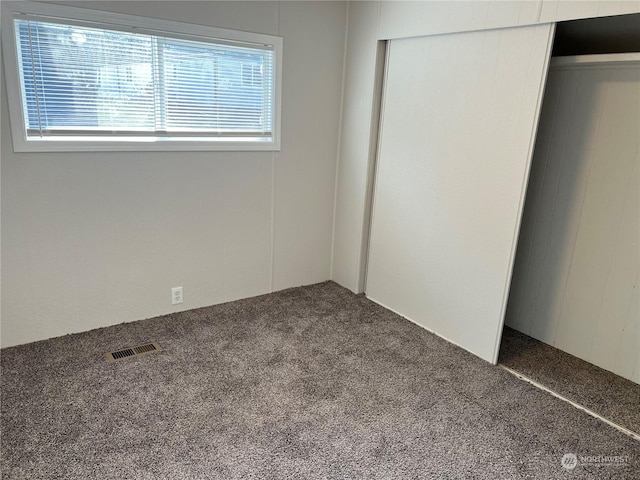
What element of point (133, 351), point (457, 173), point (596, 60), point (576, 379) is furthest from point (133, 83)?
point (576, 379)

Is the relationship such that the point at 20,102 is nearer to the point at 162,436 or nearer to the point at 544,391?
the point at 162,436

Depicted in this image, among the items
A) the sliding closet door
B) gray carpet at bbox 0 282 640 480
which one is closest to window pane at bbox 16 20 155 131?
gray carpet at bbox 0 282 640 480

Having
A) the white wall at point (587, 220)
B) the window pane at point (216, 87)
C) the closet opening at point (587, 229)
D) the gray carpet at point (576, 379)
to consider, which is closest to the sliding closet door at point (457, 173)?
the gray carpet at point (576, 379)

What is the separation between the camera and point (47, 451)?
189 cm

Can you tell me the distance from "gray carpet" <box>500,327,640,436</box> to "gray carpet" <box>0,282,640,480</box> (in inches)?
5.7

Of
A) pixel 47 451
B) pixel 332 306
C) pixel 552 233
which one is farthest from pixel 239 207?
pixel 552 233

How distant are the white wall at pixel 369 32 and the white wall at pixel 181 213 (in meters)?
0.11

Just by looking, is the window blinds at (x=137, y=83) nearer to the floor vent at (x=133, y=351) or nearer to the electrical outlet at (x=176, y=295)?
the electrical outlet at (x=176, y=295)

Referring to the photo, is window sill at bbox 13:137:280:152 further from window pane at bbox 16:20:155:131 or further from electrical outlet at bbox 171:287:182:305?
electrical outlet at bbox 171:287:182:305

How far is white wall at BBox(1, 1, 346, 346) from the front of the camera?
2598mm

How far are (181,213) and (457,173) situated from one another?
5.95ft

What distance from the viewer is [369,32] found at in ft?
10.6

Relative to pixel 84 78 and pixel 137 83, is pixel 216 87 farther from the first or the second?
pixel 84 78

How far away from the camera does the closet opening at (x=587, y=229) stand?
249 cm
